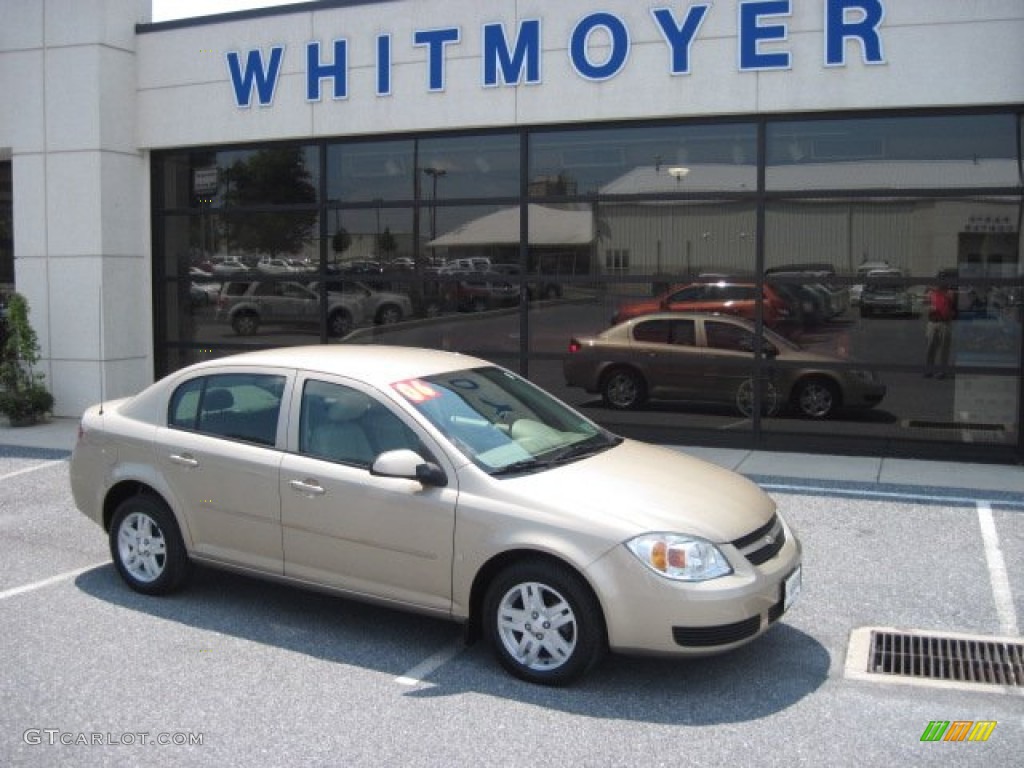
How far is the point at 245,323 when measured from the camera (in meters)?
13.3

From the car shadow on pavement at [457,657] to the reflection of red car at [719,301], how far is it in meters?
5.55

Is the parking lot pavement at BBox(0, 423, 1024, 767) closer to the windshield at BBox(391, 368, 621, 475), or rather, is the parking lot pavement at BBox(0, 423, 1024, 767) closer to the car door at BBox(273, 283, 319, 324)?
the windshield at BBox(391, 368, 621, 475)

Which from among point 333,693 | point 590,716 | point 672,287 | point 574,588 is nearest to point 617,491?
point 574,588

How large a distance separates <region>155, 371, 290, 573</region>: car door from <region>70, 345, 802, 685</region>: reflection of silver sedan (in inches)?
0.4

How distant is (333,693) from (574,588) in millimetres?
1198

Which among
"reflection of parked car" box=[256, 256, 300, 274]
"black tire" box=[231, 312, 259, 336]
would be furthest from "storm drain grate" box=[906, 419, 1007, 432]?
"black tire" box=[231, 312, 259, 336]

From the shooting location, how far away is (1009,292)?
10.0 meters

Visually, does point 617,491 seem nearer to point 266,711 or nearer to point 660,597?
point 660,597

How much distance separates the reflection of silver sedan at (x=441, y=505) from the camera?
4660 millimetres

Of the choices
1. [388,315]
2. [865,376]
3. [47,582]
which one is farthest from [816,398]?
[47,582]

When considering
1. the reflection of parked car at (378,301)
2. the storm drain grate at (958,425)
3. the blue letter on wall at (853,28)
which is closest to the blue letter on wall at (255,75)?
the reflection of parked car at (378,301)

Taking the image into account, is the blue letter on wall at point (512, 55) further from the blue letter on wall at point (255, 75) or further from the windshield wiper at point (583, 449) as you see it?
the windshield wiper at point (583, 449)

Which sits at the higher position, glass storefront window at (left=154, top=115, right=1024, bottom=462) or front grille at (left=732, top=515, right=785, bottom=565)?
glass storefront window at (left=154, top=115, right=1024, bottom=462)

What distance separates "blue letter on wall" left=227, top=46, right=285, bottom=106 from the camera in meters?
12.4
